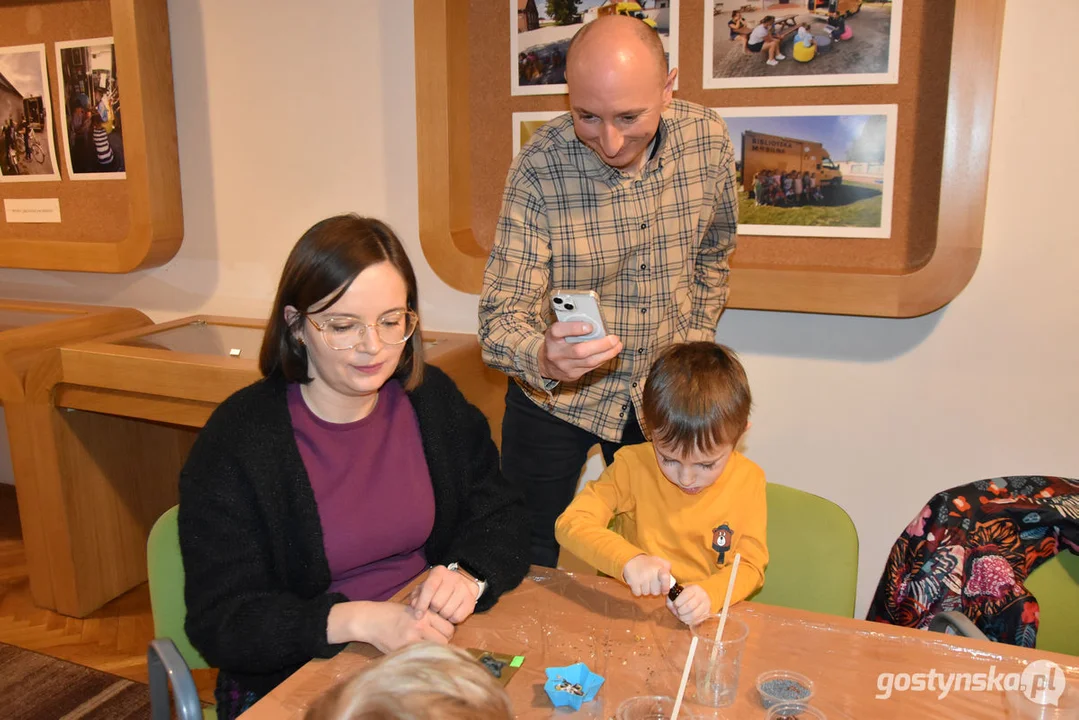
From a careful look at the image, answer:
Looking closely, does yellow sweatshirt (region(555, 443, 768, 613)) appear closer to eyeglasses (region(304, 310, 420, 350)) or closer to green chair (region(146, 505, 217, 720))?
eyeglasses (region(304, 310, 420, 350))

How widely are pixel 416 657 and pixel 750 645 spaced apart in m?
0.66

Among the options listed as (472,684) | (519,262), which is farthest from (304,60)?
(472,684)

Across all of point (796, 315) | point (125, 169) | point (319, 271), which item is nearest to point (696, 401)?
point (319, 271)

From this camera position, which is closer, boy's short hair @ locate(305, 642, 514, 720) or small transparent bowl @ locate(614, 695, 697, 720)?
boy's short hair @ locate(305, 642, 514, 720)

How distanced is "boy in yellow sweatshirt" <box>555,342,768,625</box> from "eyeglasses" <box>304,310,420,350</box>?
454mm

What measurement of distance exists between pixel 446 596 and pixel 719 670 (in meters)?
0.41

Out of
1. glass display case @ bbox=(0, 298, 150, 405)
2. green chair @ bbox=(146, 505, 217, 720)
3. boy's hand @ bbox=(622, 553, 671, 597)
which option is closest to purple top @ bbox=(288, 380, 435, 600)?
green chair @ bbox=(146, 505, 217, 720)

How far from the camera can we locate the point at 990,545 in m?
1.56

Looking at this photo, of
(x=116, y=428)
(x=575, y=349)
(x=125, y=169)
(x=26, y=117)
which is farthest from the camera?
(x=26, y=117)

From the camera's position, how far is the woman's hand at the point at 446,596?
129 cm

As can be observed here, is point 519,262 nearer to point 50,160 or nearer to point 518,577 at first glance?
point 518,577

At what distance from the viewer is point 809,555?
1589 millimetres

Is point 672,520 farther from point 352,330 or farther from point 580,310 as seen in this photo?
point 352,330

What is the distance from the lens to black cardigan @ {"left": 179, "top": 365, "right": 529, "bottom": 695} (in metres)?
1.29
